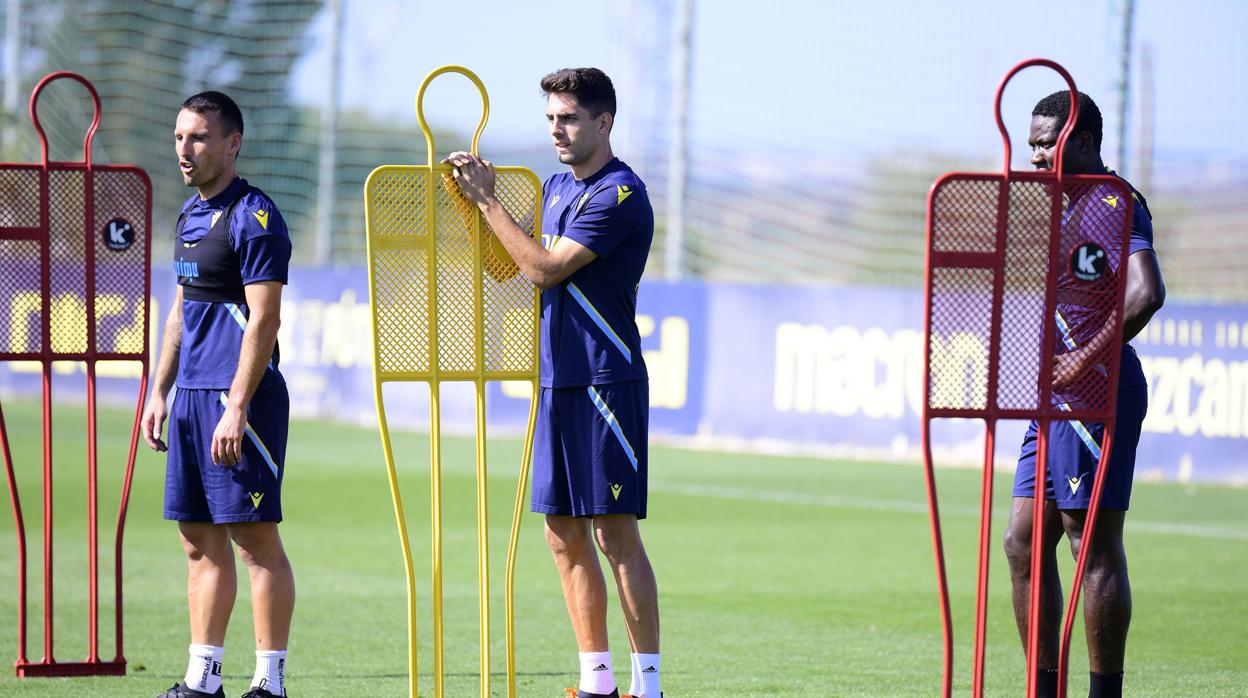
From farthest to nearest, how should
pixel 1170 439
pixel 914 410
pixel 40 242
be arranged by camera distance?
1. pixel 914 410
2. pixel 1170 439
3. pixel 40 242

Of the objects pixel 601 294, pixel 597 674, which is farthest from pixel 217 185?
→ pixel 597 674

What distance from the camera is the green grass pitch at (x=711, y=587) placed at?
6523mm

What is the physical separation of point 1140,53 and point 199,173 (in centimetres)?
1252

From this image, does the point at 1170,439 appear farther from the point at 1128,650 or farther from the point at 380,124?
the point at 380,124

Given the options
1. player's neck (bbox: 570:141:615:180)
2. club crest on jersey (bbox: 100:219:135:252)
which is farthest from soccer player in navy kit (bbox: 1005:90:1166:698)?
club crest on jersey (bbox: 100:219:135:252)

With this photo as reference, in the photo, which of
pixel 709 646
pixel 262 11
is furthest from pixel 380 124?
pixel 709 646

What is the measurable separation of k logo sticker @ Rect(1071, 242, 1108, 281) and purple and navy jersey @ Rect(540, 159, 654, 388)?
54.1 inches

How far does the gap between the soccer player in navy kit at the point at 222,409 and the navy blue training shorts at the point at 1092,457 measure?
99.5 inches

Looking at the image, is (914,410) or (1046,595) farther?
(914,410)

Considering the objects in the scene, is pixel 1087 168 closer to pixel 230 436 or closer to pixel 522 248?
pixel 522 248

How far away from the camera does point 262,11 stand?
2630cm

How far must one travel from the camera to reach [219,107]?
5488 mm

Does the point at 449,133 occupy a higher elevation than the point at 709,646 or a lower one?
higher

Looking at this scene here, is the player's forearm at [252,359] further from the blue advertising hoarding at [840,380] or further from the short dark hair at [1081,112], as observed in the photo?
the blue advertising hoarding at [840,380]
